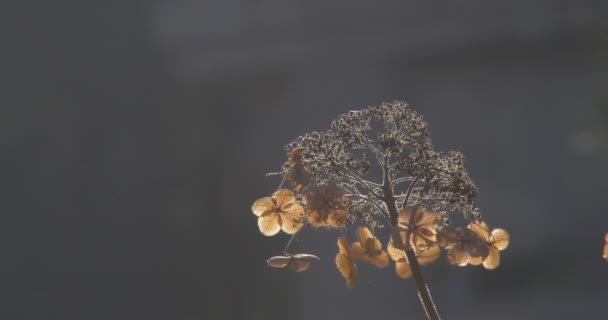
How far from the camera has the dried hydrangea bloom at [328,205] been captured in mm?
458

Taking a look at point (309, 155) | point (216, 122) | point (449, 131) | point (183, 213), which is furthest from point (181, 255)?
point (309, 155)

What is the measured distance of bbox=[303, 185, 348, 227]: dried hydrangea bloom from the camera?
0.46 metres

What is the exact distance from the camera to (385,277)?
338 cm

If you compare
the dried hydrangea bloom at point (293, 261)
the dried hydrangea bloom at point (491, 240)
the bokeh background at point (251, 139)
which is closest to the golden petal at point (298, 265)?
the dried hydrangea bloom at point (293, 261)

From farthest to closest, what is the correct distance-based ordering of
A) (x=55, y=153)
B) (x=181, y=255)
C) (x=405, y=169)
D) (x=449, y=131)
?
(x=55, y=153) < (x=181, y=255) < (x=449, y=131) < (x=405, y=169)

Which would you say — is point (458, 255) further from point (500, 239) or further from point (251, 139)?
point (251, 139)

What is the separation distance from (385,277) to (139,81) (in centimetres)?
195

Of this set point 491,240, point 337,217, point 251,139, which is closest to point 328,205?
point 337,217

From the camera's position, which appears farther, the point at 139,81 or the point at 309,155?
the point at 139,81

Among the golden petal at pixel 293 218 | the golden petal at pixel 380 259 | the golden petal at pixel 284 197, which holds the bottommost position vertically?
the golden petal at pixel 380 259

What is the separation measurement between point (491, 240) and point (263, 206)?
0.13 metres

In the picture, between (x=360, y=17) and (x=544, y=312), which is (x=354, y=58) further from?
(x=544, y=312)

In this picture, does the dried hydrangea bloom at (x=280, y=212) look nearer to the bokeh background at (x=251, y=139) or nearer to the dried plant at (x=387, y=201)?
the dried plant at (x=387, y=201)

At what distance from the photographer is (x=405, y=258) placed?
503 mm
